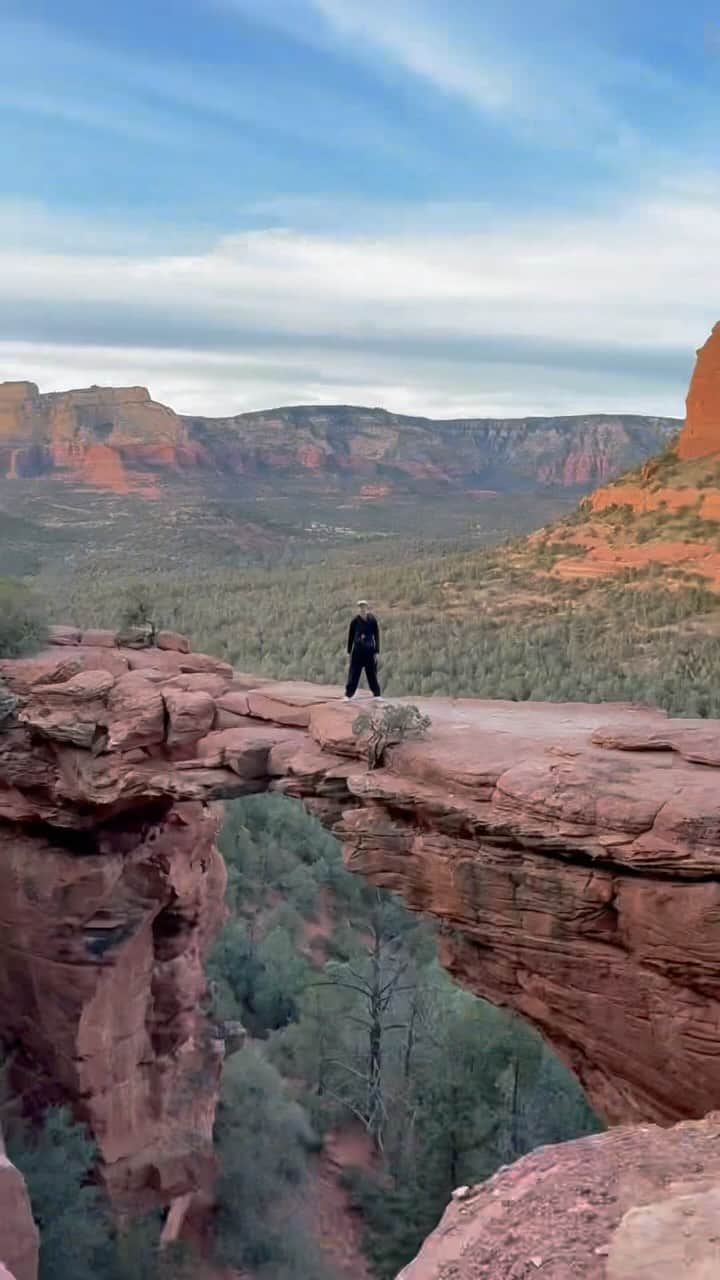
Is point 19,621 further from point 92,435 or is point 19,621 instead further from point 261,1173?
point 92,435

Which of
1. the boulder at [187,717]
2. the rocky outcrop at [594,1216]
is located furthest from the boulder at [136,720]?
the rocky outcrop at [594,1216]

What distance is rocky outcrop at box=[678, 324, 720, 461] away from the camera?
41.9 meters

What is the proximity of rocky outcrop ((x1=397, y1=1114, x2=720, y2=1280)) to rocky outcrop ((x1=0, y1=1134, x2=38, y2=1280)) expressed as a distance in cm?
377

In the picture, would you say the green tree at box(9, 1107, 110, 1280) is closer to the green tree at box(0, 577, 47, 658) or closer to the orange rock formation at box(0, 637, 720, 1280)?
the orange rock formation at box(0, 637, 720, 1280)

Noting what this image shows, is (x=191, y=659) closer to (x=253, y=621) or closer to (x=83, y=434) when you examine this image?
(x=253, y=621)

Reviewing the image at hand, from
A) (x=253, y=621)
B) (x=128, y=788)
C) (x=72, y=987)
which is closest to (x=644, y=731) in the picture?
(x=128, y=788)

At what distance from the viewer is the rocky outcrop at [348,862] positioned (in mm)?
8648

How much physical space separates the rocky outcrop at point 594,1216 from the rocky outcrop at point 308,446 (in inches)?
3651

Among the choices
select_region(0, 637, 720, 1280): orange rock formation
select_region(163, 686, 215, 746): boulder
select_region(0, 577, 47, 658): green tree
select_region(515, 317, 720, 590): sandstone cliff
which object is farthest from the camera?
select_region(515, 317, 720, 590): sandstone cliff

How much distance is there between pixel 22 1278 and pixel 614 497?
38.4 m

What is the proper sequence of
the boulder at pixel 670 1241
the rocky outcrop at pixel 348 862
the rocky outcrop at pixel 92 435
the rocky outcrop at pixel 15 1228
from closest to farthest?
the boulder at pixel 670 1241
the rocky outcrop at pixel 15 1228
the rocky outcrop at pixel 348 862
the rocky outcrop at pixel 92 435

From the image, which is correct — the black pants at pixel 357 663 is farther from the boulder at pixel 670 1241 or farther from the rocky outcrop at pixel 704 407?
the rocky outcrop at pixel 704 407

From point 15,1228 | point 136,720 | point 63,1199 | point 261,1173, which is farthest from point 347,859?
point 261,1173

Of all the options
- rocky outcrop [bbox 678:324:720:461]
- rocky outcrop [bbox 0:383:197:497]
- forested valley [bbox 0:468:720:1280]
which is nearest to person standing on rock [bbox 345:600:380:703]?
forested valley [bbox 0:468:720:1280]
